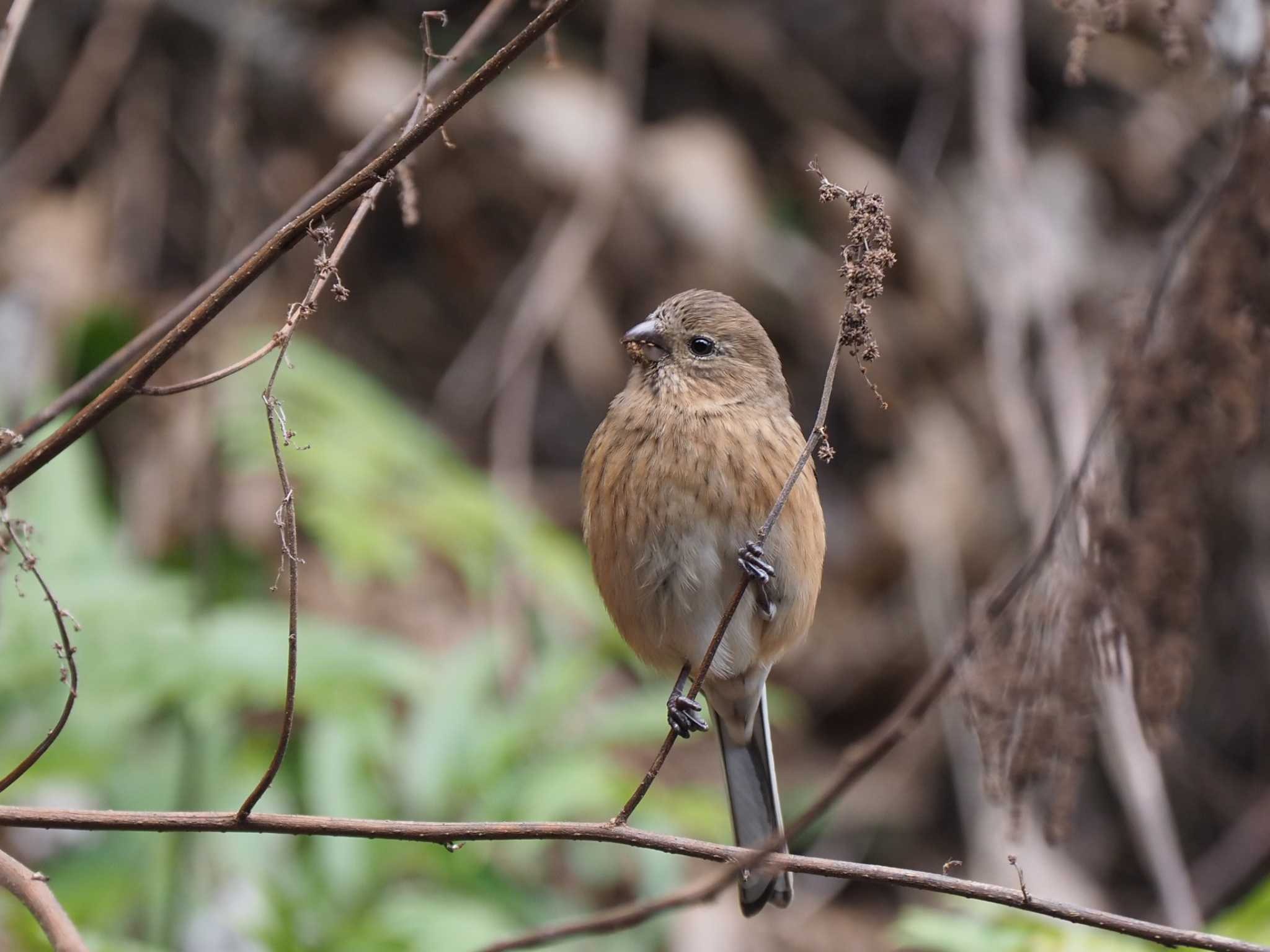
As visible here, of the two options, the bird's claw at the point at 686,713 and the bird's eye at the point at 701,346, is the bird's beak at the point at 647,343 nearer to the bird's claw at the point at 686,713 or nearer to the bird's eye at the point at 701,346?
the bird's eye at the point at 701,346

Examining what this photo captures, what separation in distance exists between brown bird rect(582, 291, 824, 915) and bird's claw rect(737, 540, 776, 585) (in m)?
0.01

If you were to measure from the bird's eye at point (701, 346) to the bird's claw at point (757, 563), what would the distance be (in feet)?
1.41

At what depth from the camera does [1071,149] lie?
7121 millimetres

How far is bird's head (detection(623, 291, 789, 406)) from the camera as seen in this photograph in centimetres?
306

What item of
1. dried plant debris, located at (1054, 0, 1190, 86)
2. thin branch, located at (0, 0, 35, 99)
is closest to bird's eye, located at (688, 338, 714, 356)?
dried plant debris, located at (1054, 0, 1190, 86)

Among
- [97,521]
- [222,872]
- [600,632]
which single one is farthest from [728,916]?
[97,521]

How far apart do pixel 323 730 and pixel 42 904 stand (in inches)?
103

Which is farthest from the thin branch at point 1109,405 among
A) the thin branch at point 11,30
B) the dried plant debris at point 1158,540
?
the thin branch at point 11,30

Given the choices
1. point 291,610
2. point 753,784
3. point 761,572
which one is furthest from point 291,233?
point 753,784

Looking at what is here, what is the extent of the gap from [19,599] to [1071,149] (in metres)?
5.35

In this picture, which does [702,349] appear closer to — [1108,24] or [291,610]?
[1108,24]

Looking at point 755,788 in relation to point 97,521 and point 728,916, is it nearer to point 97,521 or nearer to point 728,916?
point 728,916

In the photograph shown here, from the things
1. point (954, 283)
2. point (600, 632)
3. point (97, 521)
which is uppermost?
point (954, 283)

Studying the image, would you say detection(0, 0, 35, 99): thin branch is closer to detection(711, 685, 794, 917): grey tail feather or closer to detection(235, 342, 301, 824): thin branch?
detection(235, 342, 301, 824): thin branch
